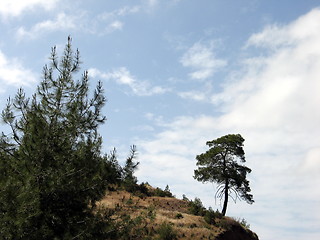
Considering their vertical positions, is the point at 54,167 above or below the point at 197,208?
below

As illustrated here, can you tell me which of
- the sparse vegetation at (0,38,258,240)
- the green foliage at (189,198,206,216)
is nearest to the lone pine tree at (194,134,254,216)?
the green foliage at (189,198,206,216)

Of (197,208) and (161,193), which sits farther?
Answer: (161,193)

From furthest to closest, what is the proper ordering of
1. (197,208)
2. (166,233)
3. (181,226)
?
(197,208) < (181,226) < (166,233)

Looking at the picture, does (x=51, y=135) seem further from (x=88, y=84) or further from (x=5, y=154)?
(x=88, y=84)

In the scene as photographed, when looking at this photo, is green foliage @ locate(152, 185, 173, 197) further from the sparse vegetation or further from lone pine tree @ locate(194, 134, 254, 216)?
the sparse vegetation

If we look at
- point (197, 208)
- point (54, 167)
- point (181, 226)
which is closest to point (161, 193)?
point (197, 208)

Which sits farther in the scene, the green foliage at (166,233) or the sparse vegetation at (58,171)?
the green foliage at (166,233)

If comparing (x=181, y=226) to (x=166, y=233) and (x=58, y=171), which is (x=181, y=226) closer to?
(x=166, y=233)

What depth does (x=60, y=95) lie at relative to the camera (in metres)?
11.6

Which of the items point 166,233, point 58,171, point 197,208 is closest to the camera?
point 58,171

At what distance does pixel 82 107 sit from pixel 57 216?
3.81 metres

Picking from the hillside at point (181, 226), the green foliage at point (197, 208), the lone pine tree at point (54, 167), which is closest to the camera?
the lone pine tree at point (54, 167)

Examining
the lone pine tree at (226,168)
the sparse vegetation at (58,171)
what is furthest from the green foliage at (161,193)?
the sparse vegetation at (58,171)

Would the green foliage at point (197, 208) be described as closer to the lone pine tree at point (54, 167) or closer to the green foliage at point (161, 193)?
the green foliage at point (161, 193)
